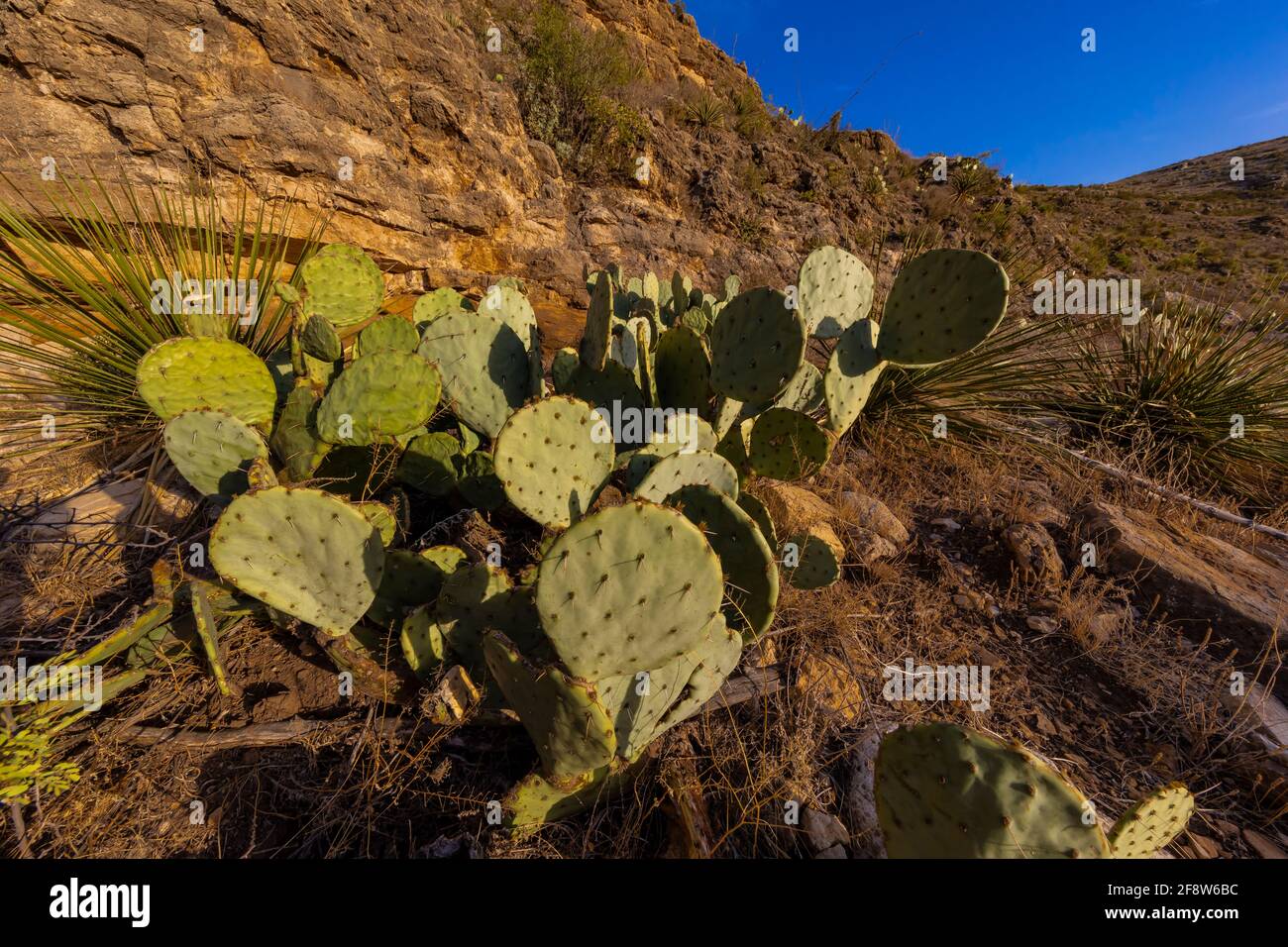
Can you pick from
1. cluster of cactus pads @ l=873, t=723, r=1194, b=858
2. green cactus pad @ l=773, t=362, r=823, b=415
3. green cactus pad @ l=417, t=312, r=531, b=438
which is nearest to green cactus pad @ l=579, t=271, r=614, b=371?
green cactus pad @ l=417, t=312, r=531, b=438

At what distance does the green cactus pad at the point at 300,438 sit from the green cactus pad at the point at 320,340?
234 mm

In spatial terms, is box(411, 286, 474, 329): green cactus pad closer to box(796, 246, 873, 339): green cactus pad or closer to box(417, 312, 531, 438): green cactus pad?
box(417, 312, 531, 438): green cactus pad

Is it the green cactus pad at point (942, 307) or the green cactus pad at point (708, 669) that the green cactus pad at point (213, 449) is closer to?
the green cactus pad at point (708, 669)

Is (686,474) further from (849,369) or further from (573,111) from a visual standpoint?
(573,111)

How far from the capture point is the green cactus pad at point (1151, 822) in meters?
0.89

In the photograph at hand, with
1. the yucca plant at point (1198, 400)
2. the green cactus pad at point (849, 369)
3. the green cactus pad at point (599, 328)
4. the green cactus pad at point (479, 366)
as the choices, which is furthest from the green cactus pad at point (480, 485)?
the yucca plant at point (1198, 400)

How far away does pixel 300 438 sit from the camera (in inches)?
73.4

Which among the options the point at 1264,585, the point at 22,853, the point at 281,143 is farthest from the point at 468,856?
the point at 281,143

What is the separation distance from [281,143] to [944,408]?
5.00m

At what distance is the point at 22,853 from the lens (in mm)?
1174

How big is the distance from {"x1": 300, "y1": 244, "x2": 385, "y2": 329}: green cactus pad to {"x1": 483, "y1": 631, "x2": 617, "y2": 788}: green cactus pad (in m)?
2.02

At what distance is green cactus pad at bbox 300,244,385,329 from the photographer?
235cm

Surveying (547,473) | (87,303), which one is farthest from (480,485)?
(87,303)

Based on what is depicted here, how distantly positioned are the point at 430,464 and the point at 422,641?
0.82 metres
